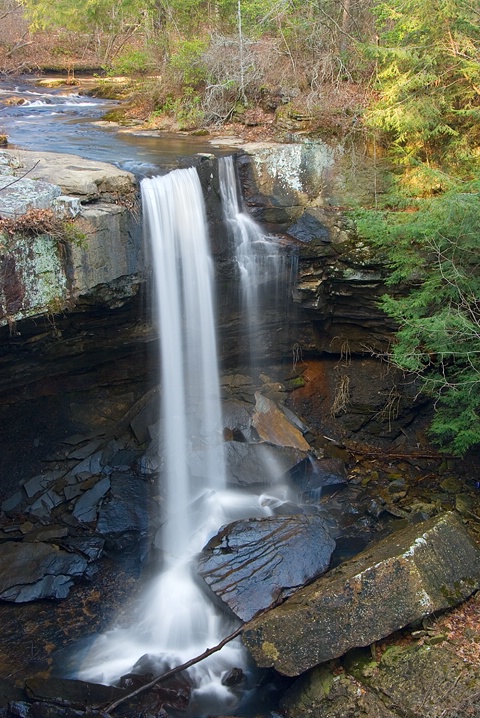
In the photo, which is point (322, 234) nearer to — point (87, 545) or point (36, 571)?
point (87, 545)

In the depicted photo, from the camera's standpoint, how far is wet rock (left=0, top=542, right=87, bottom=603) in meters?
7.41

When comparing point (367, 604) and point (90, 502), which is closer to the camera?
point (367, 604)

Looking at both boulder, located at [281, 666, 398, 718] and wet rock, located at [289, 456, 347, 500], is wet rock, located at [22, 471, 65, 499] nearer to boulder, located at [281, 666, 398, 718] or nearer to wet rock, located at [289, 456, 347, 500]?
wet rock, located at [289, 456, 347, 500]

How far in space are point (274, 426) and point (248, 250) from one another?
295cm

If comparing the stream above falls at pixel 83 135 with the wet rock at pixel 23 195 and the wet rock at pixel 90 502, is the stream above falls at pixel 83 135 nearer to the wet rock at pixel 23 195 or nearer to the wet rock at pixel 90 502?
the wet rock at pixel 23 195

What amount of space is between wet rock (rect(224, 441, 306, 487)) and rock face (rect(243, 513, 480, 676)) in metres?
2.95

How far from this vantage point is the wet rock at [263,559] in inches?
270

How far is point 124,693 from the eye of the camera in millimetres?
6023

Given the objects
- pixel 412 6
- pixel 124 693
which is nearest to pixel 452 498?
pixel 124 693

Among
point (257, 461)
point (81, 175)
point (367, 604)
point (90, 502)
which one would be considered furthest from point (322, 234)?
point (367, 604)

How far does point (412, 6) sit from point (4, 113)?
8.64 meters

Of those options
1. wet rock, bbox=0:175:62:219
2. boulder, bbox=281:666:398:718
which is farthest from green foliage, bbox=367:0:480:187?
boulder, bbox=281:666:398:718

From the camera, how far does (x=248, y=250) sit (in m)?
9.77

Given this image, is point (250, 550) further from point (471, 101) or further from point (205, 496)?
point (471, 101)
